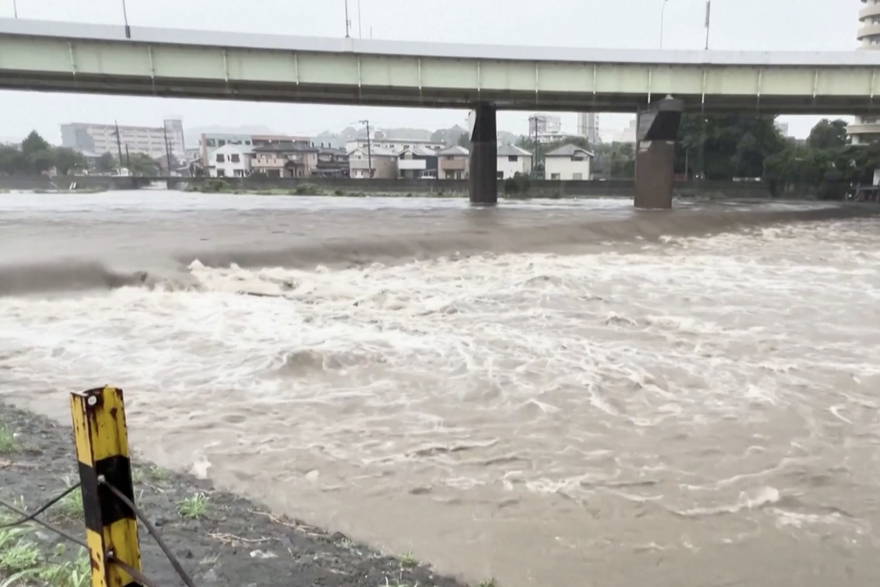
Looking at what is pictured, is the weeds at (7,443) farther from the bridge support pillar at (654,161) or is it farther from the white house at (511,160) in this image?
the white house at (511,160)

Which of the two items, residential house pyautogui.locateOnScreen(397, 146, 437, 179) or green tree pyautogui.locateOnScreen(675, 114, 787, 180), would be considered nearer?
green tree pyautogui.locateOnScreen(675, 114, 787, 180)

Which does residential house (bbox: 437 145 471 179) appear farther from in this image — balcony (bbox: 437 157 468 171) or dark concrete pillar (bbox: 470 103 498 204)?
dark concrete pillar (bbox: 470 103 498 204)

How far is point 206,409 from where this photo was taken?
8.57 m

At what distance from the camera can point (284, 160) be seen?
97688 millimetres

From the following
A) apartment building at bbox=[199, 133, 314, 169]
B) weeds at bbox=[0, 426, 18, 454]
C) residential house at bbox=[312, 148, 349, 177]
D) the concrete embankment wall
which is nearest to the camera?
weeds at bbox=[0, 426, 18, 454]

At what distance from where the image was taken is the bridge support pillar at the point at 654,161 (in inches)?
1569

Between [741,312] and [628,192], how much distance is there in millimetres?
47743

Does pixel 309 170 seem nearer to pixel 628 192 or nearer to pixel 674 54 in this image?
pixel 628 192

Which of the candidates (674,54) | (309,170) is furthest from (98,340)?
(309,170)

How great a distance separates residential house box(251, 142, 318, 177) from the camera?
96250 mm

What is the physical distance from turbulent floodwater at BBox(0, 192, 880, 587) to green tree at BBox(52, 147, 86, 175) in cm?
7980

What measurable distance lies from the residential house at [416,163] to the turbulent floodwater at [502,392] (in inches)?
3007

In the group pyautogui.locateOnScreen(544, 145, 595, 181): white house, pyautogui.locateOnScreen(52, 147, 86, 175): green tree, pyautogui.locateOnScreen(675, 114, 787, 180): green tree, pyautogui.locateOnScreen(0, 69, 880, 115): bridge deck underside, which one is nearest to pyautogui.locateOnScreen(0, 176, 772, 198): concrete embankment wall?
pyautogui.locateOnScreen(675, 114, 787, 180): green tree

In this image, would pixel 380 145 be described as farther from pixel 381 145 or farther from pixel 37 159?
pixel 37 159
